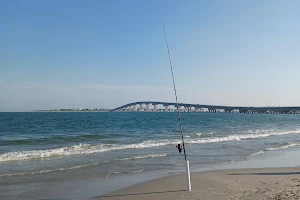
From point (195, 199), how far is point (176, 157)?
882 cm

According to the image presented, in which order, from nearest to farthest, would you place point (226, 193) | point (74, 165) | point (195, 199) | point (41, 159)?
point (195, 199), point (226, 193), point (74, 165), point (41, 159)

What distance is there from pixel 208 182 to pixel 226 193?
5.51 ft

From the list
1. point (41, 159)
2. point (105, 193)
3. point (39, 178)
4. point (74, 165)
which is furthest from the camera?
point (41, 159)

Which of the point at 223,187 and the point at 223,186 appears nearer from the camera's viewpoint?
the point at 223,187

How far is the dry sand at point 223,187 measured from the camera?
775 centimetres

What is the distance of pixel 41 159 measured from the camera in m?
15.6

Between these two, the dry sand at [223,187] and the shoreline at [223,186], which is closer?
the dry sand at [223,187]

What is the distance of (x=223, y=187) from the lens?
8898mm

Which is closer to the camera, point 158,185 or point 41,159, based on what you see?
point 158,185

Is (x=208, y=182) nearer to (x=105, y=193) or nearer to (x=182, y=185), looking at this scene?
(x=182, y=185)

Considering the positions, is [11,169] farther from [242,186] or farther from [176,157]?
[242,186]

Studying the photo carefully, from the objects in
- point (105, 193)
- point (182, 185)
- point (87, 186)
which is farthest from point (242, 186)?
point (87, 186)

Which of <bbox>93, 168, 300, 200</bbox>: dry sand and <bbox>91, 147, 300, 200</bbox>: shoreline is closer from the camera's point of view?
<bbox>93, 168, 300, 200</bbox>: dry sand

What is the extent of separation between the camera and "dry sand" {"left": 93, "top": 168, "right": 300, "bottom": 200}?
775cm
